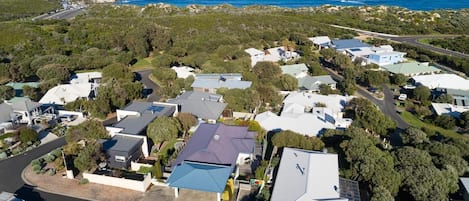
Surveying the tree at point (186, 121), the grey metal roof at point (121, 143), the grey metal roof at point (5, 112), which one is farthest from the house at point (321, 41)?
the grey metal roof at point (5, 112)

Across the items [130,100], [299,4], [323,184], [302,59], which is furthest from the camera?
[299,4]

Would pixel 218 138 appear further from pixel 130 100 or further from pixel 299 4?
pixel 299 4

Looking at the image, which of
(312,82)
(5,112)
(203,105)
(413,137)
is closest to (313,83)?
(312,82)

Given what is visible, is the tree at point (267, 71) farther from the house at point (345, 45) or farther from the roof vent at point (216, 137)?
the house at point (345, 45)

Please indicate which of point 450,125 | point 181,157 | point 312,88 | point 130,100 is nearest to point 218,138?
point 181,157

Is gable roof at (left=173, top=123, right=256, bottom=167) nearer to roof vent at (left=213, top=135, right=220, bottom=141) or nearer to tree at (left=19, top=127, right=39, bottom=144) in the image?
roof vent at (left=213, top=135, right=220, bottom=141)
